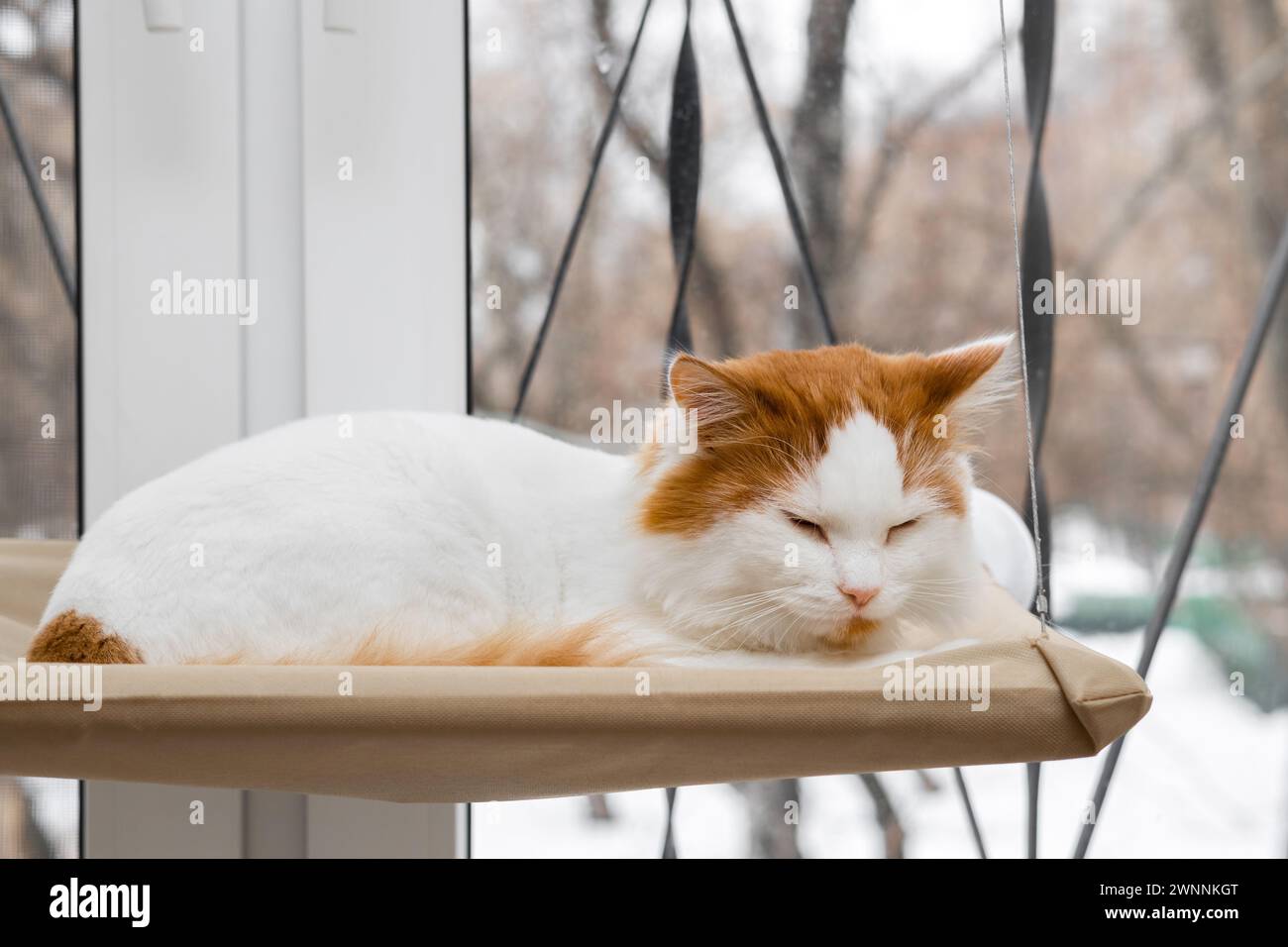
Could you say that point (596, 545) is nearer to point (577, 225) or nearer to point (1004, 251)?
point (577, 225)

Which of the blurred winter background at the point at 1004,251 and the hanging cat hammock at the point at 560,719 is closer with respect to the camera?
the hanging cat hammock at the point at 560,719

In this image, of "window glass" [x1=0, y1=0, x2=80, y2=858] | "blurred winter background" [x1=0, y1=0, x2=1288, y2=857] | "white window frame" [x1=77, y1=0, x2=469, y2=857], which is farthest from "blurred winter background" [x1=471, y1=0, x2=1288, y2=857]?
"window glass" [x1=0, y1=0, x2=80, y2=858]

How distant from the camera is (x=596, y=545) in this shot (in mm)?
1176

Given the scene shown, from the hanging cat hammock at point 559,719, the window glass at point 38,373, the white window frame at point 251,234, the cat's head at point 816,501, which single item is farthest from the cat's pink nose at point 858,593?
the window glass at point 38,373

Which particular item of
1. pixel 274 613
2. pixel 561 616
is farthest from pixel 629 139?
pixel 274 613

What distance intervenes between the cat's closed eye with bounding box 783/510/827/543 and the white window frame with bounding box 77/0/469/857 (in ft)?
2.48

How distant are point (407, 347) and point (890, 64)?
3.00 feet

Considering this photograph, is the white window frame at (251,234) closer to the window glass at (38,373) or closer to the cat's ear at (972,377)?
the window glass at (38,373)

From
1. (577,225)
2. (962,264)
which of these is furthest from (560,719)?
(962,264)

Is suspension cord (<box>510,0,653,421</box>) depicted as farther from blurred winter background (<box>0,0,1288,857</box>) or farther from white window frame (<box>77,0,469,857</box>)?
white window frame (<box>77,0,469,857</box>)

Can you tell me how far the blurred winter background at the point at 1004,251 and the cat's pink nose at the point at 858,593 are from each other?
752 millimetres

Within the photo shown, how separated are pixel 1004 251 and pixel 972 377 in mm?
651

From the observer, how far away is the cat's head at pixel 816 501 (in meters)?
1.01

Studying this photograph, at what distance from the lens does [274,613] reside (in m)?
0.98
